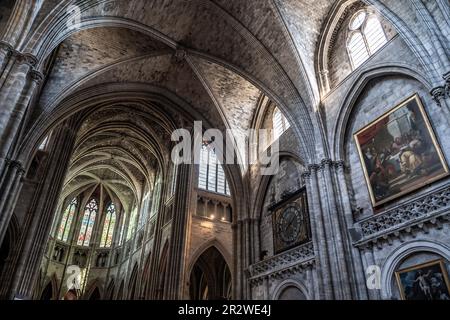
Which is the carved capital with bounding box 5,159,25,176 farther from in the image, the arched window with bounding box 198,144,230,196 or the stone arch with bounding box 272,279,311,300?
the arched window with bounding box 198,144,230,196

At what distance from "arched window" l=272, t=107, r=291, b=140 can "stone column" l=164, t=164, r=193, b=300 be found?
7.86 metres

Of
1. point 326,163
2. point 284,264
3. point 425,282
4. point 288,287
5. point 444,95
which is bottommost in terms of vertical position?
point 425,282

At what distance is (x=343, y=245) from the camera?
31.0ft

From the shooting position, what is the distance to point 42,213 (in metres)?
15.6

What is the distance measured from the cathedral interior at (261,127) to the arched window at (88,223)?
1361 centimetres

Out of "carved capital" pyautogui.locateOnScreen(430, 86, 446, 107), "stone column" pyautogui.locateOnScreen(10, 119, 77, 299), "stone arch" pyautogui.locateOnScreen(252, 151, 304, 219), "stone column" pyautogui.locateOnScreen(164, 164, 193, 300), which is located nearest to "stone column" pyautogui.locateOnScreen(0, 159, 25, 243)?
"stone column" pyautogui.locateOnScreen(10, 119, 77, 299)

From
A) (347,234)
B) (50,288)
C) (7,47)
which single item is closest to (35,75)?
(7,47)

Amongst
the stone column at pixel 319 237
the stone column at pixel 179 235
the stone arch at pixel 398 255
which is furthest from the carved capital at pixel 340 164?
the stone column at pixel 179 235

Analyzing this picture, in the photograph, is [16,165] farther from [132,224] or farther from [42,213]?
[132,224]

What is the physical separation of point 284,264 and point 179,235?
353 inches

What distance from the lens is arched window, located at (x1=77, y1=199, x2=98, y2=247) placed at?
3441 centimetres

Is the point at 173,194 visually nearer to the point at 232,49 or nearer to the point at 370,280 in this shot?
the point at 232,49
